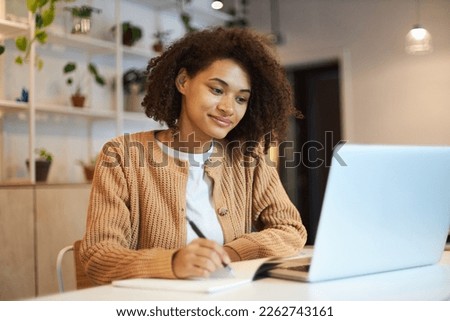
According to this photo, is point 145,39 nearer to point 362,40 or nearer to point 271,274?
point 362,40

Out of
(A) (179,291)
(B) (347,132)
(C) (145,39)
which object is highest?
(C) (145,39)

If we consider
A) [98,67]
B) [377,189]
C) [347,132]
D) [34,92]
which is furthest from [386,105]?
[377,189]

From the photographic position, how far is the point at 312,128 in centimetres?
417

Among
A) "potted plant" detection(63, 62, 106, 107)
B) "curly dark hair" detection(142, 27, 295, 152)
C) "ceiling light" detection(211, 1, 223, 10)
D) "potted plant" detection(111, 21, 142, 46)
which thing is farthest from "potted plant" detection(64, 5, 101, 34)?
"curly dark hair" detection(142, 27, 295, 152)

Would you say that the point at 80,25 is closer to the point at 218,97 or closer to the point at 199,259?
the point at 218,97

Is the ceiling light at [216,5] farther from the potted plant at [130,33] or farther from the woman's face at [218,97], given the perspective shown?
the woman's face at [218,97]

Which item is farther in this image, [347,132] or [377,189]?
[347,132]

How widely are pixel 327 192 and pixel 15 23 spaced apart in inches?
82.9

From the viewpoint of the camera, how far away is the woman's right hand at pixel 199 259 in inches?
30.9

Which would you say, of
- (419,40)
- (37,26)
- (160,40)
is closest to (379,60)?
(419,40)

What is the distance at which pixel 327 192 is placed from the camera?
726 millimetres

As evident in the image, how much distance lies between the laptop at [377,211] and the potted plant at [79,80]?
2.17 metres

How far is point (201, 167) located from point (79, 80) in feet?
6.34

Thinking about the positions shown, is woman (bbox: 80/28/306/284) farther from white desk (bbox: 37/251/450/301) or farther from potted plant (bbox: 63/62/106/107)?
potted plant (bbox: 63/62/106/107)
